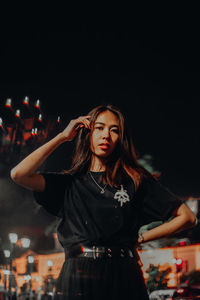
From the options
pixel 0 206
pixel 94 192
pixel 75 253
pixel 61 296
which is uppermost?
pixel 0 206

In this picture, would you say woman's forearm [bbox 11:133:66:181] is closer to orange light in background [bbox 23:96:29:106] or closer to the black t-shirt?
the black t-shirt

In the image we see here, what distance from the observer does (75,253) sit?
56.7 inches

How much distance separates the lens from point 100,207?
58.8 inches

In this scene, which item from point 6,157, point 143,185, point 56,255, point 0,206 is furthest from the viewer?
point 56,255

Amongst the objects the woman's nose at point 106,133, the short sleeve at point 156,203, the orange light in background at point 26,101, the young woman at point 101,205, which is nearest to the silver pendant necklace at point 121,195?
the young woman at point 101,205

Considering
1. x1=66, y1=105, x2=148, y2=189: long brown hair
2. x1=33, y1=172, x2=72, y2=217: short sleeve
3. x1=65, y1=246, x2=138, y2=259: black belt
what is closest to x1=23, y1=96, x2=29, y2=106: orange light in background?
x1=66, y1=105, x2=148, y2=189: long brown hair

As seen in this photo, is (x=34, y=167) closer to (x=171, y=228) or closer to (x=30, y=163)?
(x=30, y=163)

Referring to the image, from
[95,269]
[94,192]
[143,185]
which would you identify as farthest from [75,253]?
[143,185]

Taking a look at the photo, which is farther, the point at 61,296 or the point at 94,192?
the point at 94,192

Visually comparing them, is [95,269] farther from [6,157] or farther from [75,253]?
[6,157]

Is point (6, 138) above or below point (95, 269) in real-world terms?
above

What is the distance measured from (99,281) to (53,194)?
40 centimetres

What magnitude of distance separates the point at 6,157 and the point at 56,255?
16655mm

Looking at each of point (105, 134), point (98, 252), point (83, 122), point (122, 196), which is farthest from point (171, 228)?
point (83, 122)
